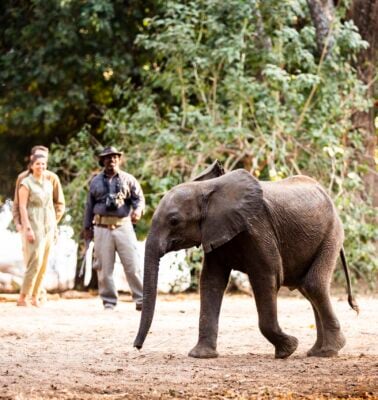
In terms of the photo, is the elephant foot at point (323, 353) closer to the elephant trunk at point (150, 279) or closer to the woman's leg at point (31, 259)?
the elephant trunk at point (150, 279)

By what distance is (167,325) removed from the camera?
1316 centimetres

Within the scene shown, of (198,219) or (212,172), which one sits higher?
(212,172)

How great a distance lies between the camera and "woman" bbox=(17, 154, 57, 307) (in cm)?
1529

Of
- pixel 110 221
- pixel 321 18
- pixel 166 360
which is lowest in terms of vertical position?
pixel 166 360

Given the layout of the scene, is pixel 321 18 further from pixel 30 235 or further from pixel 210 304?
pixel 210 304

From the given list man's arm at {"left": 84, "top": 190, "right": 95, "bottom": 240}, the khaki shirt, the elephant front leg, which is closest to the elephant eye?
the elephant front leg

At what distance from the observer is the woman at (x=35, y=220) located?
1529 centimetres

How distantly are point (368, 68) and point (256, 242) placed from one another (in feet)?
38.8

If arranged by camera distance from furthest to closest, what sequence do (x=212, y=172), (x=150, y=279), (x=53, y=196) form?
(x=53, y=196)
(x=212, y=172)
(x=150, y=279)

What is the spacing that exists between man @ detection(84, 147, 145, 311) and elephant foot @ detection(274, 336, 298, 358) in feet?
17.2

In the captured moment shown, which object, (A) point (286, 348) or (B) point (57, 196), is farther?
(B) point (57, 196)

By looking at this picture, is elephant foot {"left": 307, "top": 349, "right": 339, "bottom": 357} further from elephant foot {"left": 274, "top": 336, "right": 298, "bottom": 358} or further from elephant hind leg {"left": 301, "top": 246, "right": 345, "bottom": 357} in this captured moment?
elephant foot {"left": 274, "top": 336, "right": 298, "bottom": 358}

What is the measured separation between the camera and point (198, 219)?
9.46 m

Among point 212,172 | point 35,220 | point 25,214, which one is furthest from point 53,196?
point 212,172
